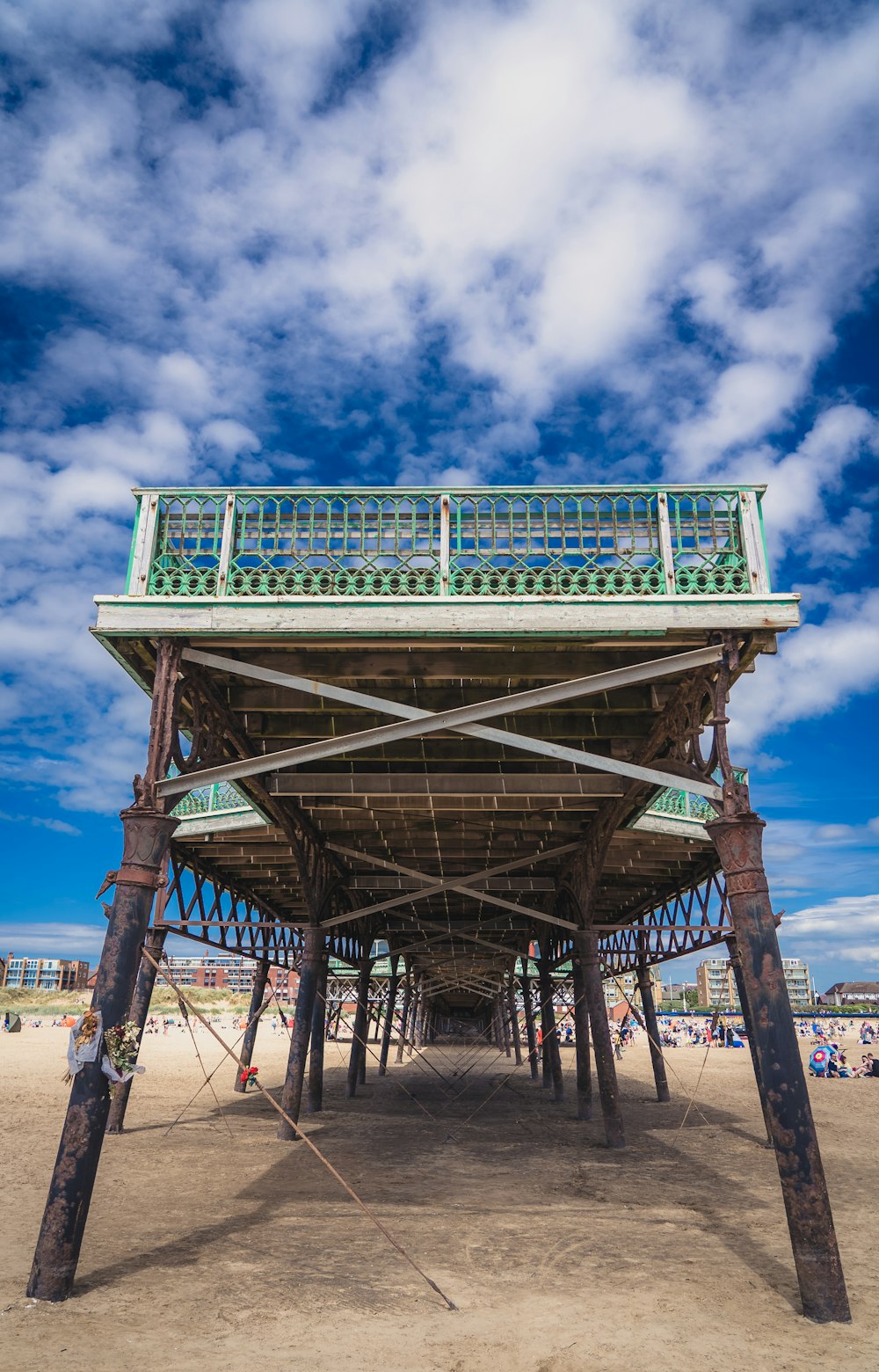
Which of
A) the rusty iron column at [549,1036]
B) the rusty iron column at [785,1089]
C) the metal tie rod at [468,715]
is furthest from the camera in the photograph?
the rusty iron column at [549,1036]

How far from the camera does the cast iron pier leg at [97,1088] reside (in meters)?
6.69

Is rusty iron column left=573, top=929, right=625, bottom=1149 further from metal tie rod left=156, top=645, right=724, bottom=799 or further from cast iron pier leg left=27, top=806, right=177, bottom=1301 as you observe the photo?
cast iron pier leg left=27, top=806, right=177, bottom=1301

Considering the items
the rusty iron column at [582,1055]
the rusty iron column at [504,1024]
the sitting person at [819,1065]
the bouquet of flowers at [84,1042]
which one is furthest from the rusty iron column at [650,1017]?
the rusty iron column at [504,1024]

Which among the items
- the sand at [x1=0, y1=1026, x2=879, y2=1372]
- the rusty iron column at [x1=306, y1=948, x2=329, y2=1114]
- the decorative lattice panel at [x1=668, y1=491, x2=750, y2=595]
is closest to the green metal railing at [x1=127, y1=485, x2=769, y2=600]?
the decorative lattice panel at [x1=668, y1=491, x2=750, y2=595]

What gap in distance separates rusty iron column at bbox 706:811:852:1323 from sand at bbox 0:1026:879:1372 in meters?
0.35

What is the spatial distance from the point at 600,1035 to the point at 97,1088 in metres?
9.97

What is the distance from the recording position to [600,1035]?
14.8m

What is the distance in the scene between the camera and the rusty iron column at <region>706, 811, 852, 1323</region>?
6.64 metres

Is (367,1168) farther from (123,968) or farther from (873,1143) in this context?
(873,1143)

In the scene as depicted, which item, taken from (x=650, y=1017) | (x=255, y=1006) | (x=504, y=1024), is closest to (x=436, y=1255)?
(x=650, y=1017)

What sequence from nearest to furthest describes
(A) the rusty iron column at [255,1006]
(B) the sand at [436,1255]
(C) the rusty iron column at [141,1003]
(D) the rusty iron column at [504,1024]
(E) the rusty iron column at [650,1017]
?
(B) the sand at [436,1255], (C) the rusty iron column at [141,1003], (A) the rusty iron column at [255,1006], (E) the rusty iron column at [650,1017], (D) the rusty iron column at [504,1024]

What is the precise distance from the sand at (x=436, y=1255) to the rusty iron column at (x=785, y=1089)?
13.9 inches

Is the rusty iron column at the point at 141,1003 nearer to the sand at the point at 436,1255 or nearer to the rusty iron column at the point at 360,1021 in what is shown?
the sand at the point at 436,1255

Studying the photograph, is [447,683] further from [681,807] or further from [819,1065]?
[819,1065]
